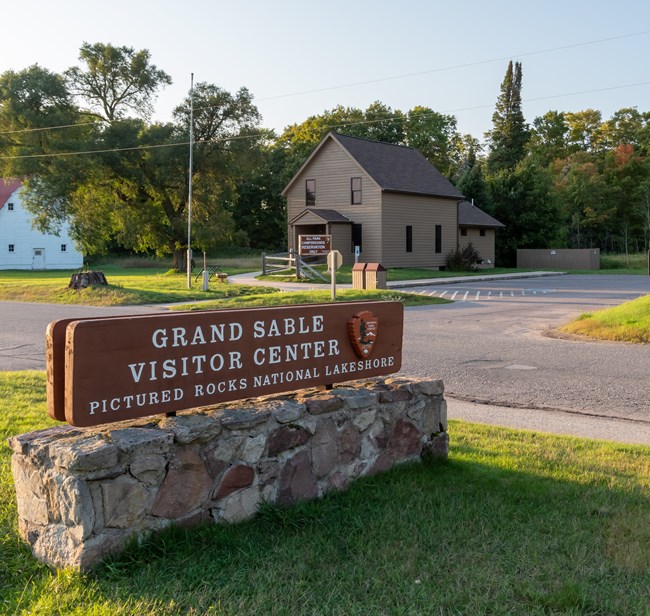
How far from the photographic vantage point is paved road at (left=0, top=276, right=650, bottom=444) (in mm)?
8039

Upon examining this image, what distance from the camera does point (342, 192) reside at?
40094mm

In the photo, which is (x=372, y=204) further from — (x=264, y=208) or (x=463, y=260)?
(x=264, y=208)

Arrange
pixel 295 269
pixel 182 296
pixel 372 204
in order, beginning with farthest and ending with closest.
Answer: pixel 372 204 → pixel 295 269 → pixel 182 296

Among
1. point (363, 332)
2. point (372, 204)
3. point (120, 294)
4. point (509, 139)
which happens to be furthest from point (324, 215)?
A: point (509, 139)

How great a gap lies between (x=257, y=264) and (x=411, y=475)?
1856 inches

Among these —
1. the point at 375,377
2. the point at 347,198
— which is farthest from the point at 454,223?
the point at 375,377

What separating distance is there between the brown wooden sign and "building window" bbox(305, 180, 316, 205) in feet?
23.1

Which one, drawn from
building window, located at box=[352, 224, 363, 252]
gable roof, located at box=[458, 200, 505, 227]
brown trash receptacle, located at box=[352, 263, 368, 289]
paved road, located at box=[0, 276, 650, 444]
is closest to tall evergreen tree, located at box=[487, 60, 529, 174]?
gable roof, located at box=[458, 200, 505, 227]

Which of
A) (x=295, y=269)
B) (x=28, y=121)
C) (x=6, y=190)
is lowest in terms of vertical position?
(x=295, y=269)

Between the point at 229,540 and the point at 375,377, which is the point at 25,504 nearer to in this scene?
the point at 229,540

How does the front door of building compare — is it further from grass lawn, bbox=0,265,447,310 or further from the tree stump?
the tree stump

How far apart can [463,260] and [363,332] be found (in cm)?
3901

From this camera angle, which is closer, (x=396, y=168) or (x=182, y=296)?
(x=182, y=296)

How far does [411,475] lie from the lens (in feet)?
16.9
